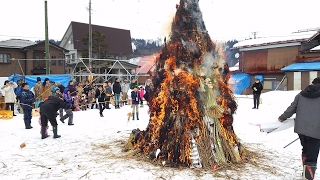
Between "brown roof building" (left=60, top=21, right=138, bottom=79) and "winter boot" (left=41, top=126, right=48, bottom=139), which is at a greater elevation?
"brown roof building" (left=60, top=21, right=138, bottom=79)

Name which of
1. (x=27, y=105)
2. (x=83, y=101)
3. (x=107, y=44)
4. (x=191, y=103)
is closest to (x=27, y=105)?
(x=27, y=105)

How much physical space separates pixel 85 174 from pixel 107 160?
0.94m

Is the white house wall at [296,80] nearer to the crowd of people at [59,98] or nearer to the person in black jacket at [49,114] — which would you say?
the crowd of people at [59,98]

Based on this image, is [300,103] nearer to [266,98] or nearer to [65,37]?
[266,98]

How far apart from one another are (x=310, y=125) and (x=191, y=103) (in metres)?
2.33

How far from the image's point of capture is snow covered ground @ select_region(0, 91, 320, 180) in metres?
5.20

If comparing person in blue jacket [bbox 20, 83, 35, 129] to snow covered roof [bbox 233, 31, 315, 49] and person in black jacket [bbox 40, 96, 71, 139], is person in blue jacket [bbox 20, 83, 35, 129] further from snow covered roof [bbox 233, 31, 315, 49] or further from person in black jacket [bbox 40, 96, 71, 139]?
snow covered roof [bbox 233, 31, 315, 49]

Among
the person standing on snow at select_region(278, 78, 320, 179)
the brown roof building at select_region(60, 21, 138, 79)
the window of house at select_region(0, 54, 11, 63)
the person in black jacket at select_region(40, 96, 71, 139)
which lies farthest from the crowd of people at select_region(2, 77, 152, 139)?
the brown roof building at select_region(60, 21, 138, 79)

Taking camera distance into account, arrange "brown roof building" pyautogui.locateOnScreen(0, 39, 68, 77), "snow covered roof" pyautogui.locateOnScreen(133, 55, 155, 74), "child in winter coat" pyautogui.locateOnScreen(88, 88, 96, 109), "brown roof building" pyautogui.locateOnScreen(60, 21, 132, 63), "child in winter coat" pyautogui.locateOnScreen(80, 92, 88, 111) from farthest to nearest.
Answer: "brown roof building" pyautogui.locateOnScreen(60, 21, 132, 63)
"brown roof building" pyautogui.locateOnScreen(0, 39, 68, 77)
"child in winter coat" pyautogui.locateOnScreen(88, 88, 96, 109)
"child in winter coat" pyautogui.locateOnScreen(80, 92, 88, 111)
"snow covered roof" pyautogui.locateOnScreen(133, 55, 155, 74)

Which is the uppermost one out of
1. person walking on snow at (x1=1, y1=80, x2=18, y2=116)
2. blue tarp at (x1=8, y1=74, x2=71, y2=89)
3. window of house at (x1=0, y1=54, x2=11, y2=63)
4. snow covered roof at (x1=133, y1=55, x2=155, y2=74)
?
window of house at (x1=0, y1=54, x2=11, y2=63)

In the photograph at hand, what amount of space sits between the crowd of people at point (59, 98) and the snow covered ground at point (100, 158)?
2.32ft

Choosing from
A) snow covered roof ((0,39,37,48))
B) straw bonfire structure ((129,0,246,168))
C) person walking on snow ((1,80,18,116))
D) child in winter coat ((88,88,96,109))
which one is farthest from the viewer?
snow covered roof ((0,39,37,48))

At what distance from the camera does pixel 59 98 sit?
29.0 ft

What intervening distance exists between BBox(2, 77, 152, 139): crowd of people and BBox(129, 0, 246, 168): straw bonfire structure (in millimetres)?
1251
